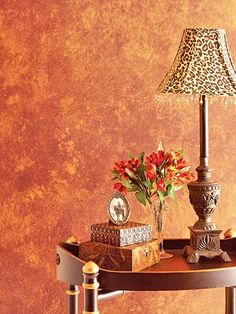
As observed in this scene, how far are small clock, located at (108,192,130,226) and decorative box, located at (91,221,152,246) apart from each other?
0.8 inches

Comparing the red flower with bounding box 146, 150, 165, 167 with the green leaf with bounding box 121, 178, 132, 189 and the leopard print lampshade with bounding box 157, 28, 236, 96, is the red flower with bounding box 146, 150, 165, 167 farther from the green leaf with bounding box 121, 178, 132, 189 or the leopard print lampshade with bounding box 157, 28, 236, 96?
the leopard print lampshade with bounding box 157, 28, 236, 96

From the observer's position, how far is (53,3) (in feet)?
11.3

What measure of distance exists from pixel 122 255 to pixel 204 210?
0.37 m

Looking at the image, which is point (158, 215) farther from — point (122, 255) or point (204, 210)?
point (122, 255)

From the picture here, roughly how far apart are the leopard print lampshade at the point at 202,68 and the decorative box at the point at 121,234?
1.53 feet

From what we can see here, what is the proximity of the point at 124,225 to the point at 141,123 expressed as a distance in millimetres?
910

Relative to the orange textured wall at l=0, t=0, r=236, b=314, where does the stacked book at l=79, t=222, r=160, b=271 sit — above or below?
below

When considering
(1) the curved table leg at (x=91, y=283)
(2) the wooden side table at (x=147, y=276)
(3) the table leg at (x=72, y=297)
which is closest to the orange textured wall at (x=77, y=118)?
(3) the table leg at (x=72, y=297)

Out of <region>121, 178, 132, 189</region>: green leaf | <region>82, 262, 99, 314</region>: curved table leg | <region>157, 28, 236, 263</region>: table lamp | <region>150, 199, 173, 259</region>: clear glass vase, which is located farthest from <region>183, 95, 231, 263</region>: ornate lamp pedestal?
<region>82, 262, 99, 314</region>: curved table leg

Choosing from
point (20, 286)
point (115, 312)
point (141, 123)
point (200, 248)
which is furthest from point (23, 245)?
point (200, 248)

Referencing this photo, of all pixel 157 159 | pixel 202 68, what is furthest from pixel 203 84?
pixel 157 159

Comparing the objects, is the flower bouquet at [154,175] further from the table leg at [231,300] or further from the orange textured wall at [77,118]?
the orange textured wall at [77,118]

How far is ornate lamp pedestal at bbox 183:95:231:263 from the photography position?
2.77 metres

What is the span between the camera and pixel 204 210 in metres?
2.80
